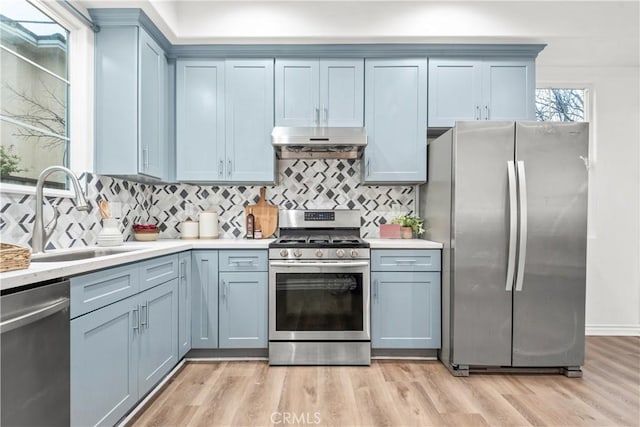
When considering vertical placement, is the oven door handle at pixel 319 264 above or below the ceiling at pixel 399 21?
below

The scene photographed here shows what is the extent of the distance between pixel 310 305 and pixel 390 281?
651 mm

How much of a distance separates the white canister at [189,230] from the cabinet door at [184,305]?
1.91 ft

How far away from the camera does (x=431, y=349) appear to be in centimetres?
292

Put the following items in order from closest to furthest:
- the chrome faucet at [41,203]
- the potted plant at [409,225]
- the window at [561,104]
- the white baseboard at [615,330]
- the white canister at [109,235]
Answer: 1. the chrome faucet at [41,203]
2. the white canister at [109,235]
3. the potted plant at [409,225]
4. the white baseboard at [615,330]
5. the window at [561,104]

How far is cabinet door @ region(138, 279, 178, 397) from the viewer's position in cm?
205

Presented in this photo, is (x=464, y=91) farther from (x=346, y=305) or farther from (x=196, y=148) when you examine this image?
(x=196, y=148)

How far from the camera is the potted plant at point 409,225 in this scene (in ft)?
Result: 10.8

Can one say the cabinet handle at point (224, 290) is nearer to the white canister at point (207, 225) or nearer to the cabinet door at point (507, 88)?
the white canister at point (207, 225)

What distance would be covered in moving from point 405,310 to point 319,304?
68 cm

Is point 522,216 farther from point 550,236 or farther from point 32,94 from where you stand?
point 32,94

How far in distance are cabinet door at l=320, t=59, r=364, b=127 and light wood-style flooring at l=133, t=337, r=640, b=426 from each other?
6.61 ft

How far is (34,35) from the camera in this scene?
2.20m

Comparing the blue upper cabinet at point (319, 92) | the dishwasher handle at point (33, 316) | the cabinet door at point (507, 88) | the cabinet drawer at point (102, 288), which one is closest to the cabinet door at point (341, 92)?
the blue upper cabinet at point (319, 92)

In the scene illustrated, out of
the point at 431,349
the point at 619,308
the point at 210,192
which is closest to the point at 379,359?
the point at 431,349
